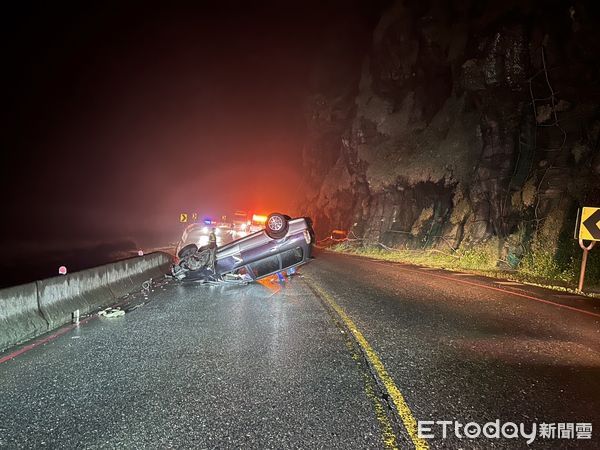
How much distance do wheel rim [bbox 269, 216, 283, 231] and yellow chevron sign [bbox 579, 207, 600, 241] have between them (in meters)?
7.72

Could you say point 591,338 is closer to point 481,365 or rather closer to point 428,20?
point 481,365

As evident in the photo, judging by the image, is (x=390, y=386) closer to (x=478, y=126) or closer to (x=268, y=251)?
(x=268, y=251)

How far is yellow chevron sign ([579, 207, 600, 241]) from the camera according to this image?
395 inches

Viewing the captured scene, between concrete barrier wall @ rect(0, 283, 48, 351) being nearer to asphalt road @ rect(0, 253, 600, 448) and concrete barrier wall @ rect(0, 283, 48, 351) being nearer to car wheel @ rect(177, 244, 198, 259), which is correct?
asphalt road @ rect(0, 253, 600, 448)

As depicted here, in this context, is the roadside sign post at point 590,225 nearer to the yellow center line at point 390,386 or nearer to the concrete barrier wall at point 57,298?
the yellow center line at point 390,386

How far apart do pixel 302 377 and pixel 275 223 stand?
596cm

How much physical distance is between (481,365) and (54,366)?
5.26 m

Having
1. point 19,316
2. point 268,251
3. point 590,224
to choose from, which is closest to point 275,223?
point 268,251

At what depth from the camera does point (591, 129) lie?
1439 cm

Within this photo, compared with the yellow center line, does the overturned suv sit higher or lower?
higher

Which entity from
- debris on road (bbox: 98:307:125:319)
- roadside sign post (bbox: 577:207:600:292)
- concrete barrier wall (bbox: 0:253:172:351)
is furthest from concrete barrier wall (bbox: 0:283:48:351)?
roadside sign post (bbox: 577:207:600:292)

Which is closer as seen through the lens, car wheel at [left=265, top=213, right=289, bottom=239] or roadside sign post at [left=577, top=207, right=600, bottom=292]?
roadside sign post at [left=577, top=207, right=600, bottom=292]

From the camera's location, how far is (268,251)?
1041cm

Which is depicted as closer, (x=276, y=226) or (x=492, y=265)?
(x=276, y=226)
